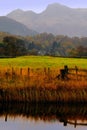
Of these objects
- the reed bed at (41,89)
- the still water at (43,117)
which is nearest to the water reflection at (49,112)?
the still water at (43,117)

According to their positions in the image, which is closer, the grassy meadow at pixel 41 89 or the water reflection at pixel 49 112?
the water reflection at pixel 49 112

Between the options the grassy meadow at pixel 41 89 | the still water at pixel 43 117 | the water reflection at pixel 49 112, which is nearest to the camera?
the still water at pixel 43 117

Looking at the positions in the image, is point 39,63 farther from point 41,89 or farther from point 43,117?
point 43,117

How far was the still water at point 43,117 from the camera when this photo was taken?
39.0m

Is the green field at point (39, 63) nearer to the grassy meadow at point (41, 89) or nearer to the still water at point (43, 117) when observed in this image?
the grassy meadow at point (41, 89)

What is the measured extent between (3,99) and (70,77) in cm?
1085

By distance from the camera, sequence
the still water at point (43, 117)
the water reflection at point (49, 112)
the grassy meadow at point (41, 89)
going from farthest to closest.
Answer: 1. the grassy meadow at point (41, 89)
2. the water reflection at point (49, 112)
3. the still water at point (43, 117)

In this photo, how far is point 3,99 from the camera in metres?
46.0

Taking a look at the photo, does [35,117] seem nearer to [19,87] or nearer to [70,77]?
[19,87]

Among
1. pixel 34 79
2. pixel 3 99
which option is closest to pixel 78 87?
pixel 34 79

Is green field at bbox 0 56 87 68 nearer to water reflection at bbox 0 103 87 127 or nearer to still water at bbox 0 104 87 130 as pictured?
water reflection at bbox 0 103 87 127

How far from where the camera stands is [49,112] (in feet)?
147

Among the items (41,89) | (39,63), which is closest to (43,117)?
(41,89)

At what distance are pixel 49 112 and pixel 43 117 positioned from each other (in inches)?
76.8
